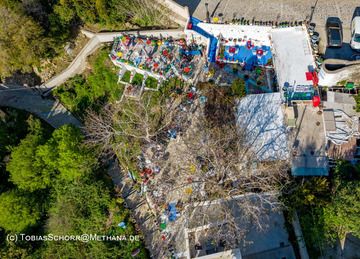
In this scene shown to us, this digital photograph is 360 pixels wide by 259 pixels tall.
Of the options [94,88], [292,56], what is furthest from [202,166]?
[94,88]

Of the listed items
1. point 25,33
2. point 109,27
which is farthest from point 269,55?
point 25,33

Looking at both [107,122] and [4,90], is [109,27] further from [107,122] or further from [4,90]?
[4,90]

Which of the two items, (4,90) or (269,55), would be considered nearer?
(269,55)

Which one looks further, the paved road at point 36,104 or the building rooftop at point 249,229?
the paved road at point 36,104

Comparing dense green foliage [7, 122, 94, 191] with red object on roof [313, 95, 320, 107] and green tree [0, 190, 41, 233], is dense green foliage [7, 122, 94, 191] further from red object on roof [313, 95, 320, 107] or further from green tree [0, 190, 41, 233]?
red object on roof [313, 95, 320, 107]

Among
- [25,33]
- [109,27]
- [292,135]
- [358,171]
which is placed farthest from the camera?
[109,27]

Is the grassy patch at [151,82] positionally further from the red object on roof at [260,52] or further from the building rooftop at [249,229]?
the building rooftop at [249,229]

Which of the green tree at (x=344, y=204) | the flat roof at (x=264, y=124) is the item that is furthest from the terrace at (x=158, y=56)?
the green tree at (x=344, y=204)
